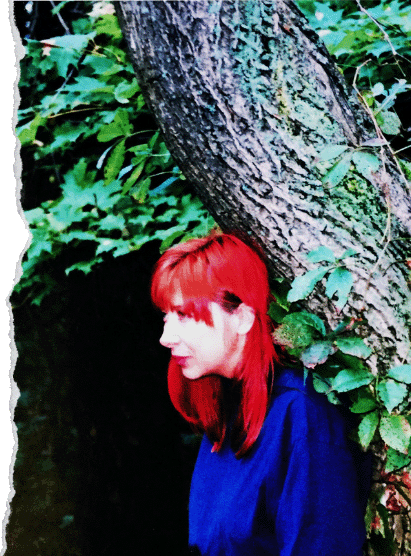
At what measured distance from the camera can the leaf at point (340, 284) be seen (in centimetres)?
94

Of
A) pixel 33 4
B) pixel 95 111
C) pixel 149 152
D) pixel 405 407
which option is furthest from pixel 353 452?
pixel 33 4

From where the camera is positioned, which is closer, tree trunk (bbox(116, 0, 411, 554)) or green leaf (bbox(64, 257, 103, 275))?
tree trunk (bbox(116, 0, 411, 554))

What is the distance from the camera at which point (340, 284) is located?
95 cm

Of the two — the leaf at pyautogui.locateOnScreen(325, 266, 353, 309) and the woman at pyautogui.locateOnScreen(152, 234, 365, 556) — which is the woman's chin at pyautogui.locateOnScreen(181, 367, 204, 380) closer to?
the woman at pyautogui.locateOnScreen(152, 234, 365, 556)

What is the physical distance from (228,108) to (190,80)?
0.10 m

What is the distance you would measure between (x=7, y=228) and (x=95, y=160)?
108 centimetres

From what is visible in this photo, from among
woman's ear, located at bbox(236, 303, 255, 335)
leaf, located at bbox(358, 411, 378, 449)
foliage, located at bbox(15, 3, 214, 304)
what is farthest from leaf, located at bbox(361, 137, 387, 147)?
foliage, located at bbox(15, 3, 214, 304)

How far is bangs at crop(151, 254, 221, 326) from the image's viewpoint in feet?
3.44

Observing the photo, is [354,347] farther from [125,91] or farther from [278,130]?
[125,91]

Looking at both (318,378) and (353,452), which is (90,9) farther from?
(353,452)

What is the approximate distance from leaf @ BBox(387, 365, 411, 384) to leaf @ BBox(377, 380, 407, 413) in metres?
0.01

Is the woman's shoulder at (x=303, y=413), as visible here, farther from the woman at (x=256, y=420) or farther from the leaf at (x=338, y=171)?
the leaf at (x=338, y=171)

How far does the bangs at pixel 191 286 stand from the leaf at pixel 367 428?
377 millimetres

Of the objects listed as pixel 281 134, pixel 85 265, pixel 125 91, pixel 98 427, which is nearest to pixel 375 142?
pixel 281 134
